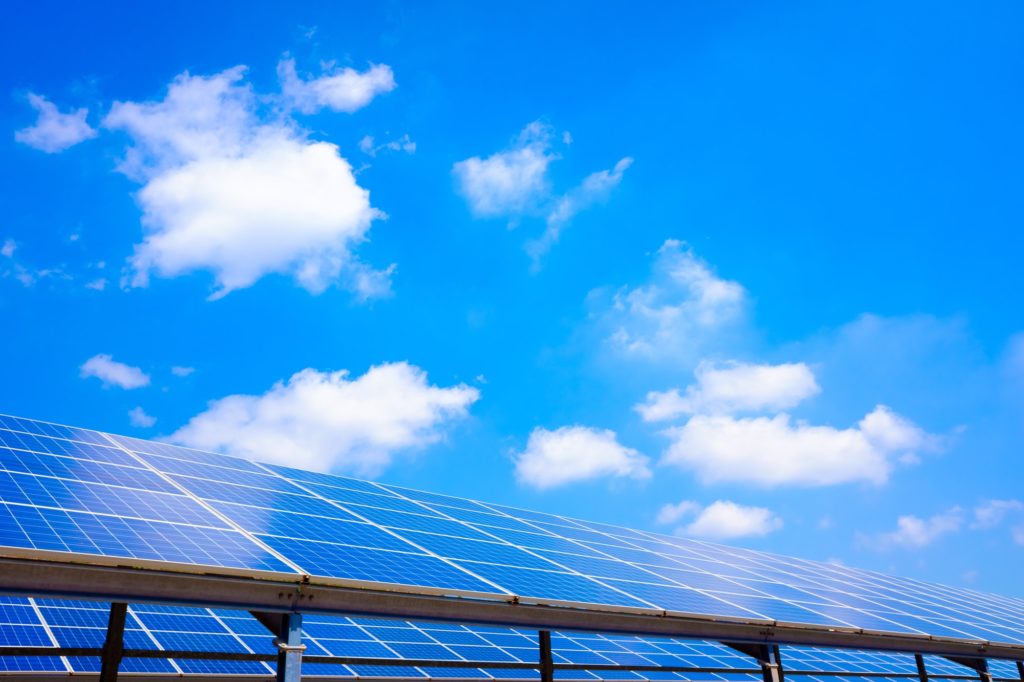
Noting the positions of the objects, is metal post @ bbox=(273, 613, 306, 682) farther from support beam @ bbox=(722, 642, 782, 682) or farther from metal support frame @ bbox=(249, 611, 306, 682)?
support beam @ bbox=(722, 642, 782, 682)

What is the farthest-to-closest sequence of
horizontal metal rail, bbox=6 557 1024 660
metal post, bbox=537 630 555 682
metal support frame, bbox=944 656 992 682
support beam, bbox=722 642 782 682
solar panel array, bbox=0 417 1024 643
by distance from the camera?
metal support frame, bbox=944 656 992 682 < support beam, bbox=722 642 782 682 < metal post, bbox=537 630 555 682 < solar panel array, bbox=0 417 1024 643 < horizontal metal rail, bbox=6 557 1024 660

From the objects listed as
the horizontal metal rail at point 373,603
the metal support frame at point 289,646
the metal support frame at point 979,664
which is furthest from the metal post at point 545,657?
the metal support frame at point 979,664

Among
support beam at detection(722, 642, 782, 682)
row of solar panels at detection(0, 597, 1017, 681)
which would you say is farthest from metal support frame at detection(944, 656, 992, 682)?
support beam at detection(722, 642, 782, 682)

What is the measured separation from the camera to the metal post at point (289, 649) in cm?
1003

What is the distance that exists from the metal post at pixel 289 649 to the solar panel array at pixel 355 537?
2.17 ft

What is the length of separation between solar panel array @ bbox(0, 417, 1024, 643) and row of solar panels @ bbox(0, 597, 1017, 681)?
1.90 metres

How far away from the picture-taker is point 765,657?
15.7 metres

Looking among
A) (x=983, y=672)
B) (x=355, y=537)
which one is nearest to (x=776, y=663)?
(x=355, y=537)

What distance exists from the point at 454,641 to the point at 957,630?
1341cm

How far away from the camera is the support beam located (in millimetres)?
15500

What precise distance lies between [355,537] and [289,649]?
3655 millimetres

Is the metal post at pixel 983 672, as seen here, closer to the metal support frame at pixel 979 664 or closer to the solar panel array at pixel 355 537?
the metal support frame at pixel 979 664

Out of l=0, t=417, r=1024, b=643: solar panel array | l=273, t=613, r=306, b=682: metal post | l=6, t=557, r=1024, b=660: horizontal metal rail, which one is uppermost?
l=0, t=417, r=1024, b=643: solar panel array

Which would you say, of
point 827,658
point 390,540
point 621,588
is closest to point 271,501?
point 390,540
